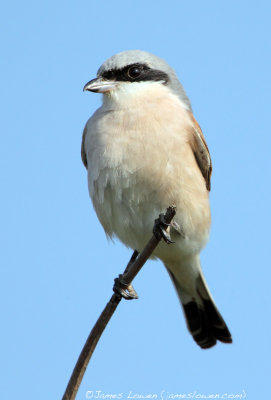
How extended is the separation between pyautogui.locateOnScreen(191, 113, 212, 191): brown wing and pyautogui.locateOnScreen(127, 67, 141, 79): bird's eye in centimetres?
52

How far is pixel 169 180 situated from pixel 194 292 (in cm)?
155

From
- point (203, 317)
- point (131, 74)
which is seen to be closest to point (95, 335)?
point (131, 74)

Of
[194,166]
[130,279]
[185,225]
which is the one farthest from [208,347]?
[130,279]

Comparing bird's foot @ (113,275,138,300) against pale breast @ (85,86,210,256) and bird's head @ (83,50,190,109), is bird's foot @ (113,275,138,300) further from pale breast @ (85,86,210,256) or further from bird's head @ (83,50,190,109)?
bird's head @ (83,50,190,109)

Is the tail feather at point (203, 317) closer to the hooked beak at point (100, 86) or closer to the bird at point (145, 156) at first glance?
the bird at point (145, 156)

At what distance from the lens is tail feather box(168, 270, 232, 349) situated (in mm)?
5176

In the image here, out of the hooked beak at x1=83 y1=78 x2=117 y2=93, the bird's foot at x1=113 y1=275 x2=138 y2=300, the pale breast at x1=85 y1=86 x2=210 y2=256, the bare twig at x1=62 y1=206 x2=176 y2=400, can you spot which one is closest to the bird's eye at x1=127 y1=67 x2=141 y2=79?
the hooked beak at x1=83 y1=78 x2=117 y2=93

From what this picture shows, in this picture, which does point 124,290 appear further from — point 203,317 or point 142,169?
point 203,317

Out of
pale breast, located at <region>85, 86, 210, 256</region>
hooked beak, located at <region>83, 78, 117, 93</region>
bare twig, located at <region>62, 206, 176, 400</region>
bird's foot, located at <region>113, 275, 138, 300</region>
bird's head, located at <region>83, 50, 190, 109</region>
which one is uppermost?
bird's head, located at <region>83, 50, 190, 109</region>

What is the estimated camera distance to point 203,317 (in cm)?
528

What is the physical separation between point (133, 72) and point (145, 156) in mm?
828

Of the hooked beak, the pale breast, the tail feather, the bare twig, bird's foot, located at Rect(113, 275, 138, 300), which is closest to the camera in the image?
the bare twig

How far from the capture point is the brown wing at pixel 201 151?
451 cm

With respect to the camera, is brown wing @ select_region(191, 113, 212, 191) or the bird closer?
the bird
